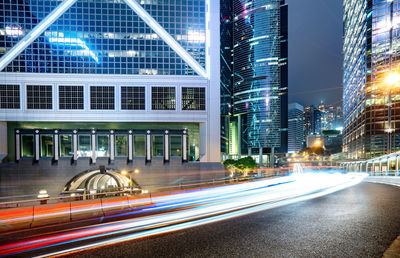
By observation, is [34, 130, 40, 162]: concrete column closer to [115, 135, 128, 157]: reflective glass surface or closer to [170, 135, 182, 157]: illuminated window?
[115, 135, 128, 157]: reflective glass surface

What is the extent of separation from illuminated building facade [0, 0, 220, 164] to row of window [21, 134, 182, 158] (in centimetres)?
19

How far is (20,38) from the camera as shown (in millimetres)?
42219

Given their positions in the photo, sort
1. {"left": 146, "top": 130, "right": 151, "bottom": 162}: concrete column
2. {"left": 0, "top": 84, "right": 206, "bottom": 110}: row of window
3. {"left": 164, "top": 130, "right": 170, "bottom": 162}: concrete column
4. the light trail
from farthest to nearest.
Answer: {"left": 0, "top": 84, "right": 206, "bottom": 110}: row of window → {"left": 164, "top": 130, "right": 170, "bottom": 162}: concrete column → {"left": 146, "top": 130, "right": 151, "bottom": 162}: concrete column → the light trail

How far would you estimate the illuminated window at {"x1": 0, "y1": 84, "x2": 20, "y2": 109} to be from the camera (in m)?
41.7

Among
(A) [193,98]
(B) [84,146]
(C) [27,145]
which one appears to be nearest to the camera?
(C) [27,145]

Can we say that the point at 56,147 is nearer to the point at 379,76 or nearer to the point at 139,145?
the point at 139,145

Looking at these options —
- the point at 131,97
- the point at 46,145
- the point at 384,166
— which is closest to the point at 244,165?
the point at 131,97

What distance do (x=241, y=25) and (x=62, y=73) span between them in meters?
121

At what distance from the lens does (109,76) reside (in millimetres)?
43531

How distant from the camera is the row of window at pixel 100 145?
3959 cm

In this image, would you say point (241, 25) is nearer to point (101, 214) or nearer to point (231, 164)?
point (231, 164)

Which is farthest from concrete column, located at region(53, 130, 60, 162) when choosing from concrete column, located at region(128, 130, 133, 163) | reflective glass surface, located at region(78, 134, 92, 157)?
concrete column, located at region(128, 130, 133, 163)

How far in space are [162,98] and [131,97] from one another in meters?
6.53

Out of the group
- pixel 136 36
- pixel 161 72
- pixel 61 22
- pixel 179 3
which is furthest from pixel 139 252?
pixel 61 22
